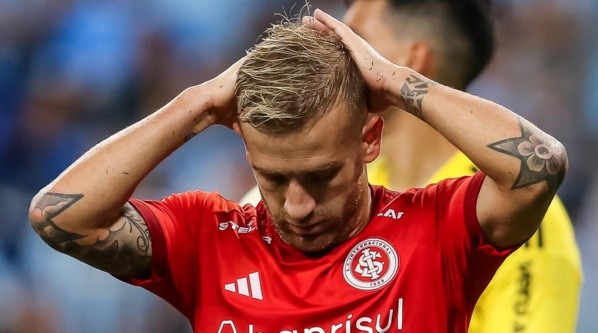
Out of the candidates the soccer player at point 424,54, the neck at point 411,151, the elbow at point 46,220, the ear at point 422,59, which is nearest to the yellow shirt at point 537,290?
the soccer player at point 424,54

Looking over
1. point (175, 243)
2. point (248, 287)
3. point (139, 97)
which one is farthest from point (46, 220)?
point (139, 97)

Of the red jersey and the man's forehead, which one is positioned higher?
the man's forehead

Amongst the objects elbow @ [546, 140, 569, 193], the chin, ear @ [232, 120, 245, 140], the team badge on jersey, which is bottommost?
the team badge on jersey

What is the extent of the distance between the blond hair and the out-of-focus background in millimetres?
2105

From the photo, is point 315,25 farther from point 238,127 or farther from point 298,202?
point 298,202

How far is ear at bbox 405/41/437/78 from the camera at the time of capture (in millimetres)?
3492

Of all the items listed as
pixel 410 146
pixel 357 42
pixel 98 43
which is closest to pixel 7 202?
pixel 98 43

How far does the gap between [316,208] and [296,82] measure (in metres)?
0.27

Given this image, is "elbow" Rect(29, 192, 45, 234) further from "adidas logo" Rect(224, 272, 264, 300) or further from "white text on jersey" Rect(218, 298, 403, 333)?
"white text on jersey" Rect(218, 298, 403, 333)

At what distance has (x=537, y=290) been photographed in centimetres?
288

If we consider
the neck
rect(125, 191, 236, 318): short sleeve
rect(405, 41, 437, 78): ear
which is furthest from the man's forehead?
rect(405, 41, 437, 78): ear

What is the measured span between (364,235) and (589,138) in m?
2.35

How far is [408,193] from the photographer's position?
2516 mm

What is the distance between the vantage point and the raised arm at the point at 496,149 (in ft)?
7.25
